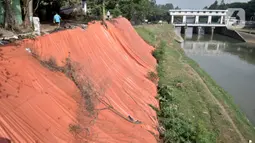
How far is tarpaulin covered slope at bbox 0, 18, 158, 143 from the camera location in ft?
19.0

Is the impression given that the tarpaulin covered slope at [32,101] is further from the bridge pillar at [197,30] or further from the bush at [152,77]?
the bridge pillar at [197,30]

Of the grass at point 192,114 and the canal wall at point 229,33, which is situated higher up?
the canal wall at point 229,33

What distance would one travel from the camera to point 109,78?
304 inches

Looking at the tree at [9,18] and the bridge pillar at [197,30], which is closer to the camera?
the tree at [9,18]

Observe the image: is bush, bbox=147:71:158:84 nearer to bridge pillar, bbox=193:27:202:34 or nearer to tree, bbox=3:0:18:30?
tree, bbox=3:0:18:30

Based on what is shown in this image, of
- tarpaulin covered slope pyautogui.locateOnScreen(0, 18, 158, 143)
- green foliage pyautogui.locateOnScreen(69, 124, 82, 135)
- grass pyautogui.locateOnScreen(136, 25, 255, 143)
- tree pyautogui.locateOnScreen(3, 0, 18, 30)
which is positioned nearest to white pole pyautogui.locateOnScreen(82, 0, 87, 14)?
tree pyautogui.locateOnScreen(3, 0, 18, 30)

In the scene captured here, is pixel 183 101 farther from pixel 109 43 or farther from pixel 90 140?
pixel 90 140

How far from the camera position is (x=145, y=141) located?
5812 millimetres

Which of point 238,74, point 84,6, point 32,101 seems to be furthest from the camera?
point 84,6

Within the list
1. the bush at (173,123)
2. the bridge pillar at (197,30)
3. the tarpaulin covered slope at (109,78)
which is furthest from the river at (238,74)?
the bridge pillar at (197,30)

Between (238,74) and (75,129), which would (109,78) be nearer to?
(75,129)

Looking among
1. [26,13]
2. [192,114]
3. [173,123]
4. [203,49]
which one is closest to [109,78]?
[173,123]

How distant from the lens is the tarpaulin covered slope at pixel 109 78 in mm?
5797

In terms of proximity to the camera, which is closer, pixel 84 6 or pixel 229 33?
pixel 84 6
